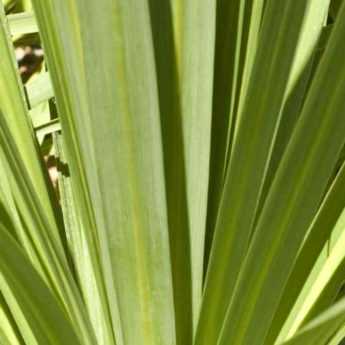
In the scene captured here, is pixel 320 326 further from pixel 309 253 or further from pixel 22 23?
pixel 22 23

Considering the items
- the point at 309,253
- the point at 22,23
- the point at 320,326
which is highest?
the point at 22,23

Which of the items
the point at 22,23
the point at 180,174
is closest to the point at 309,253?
the point at 180,174

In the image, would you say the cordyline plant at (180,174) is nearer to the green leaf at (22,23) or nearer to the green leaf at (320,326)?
the green leaf at (320,326)

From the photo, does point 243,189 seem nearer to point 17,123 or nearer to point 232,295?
point 232,295

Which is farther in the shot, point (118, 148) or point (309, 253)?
point (309, 253)

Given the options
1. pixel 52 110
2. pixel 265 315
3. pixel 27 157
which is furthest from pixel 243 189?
pixel 52 110

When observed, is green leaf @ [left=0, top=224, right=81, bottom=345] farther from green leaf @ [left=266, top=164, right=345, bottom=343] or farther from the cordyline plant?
green leaf @ [left=266, top=164, right=345, bottom=343]

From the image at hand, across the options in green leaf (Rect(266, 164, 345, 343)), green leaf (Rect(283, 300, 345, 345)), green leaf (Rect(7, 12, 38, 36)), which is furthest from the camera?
green leaf (Rect(7, 12, 38, 36))

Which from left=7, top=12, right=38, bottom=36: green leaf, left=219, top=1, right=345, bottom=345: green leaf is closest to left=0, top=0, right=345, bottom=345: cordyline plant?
left=219, top=1, right=345, bottom=345: green leaf

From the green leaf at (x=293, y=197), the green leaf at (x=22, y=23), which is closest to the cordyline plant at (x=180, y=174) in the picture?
the green leaf at (x=293, y=197)
